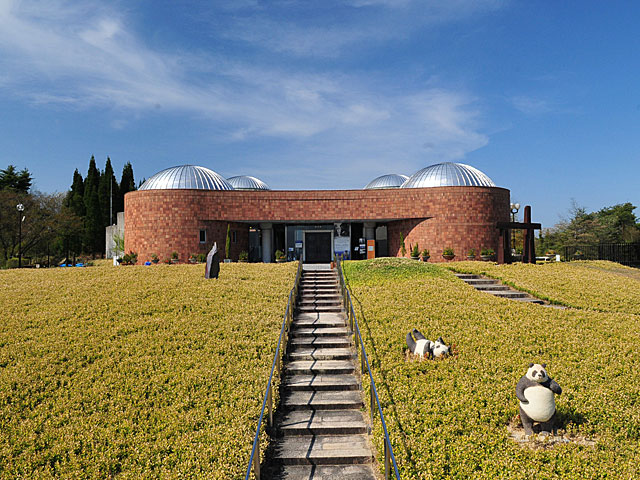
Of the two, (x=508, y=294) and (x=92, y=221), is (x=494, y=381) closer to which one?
(x=508, y=294)

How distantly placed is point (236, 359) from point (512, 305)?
9.26 metres

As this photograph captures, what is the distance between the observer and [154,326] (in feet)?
35.9

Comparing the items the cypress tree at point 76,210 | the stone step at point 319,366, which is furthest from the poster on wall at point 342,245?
the cypress tree at point 76,210

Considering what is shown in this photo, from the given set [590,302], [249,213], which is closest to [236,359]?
[590,302]

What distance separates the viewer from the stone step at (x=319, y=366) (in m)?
9.18

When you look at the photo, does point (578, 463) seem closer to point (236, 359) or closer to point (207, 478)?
point (207, 478)

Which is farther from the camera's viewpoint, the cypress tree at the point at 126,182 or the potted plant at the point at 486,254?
the cypress tree at the point at 126,182

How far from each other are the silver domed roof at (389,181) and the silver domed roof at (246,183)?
11434mm

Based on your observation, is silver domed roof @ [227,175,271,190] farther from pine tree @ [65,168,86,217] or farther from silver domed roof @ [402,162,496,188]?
pine tree @ [65,168,86,217]

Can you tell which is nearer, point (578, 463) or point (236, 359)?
point (578, 463)

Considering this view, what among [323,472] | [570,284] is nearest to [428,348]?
[323,472]

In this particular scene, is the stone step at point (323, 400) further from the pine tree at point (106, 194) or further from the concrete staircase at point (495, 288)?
the pine tree at point (106, 194)

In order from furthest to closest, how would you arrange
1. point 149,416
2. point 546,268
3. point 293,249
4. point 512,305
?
point 293,249 < point 546,268 < point 512,305 < point 149,416

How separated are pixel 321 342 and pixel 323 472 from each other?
4.48m
